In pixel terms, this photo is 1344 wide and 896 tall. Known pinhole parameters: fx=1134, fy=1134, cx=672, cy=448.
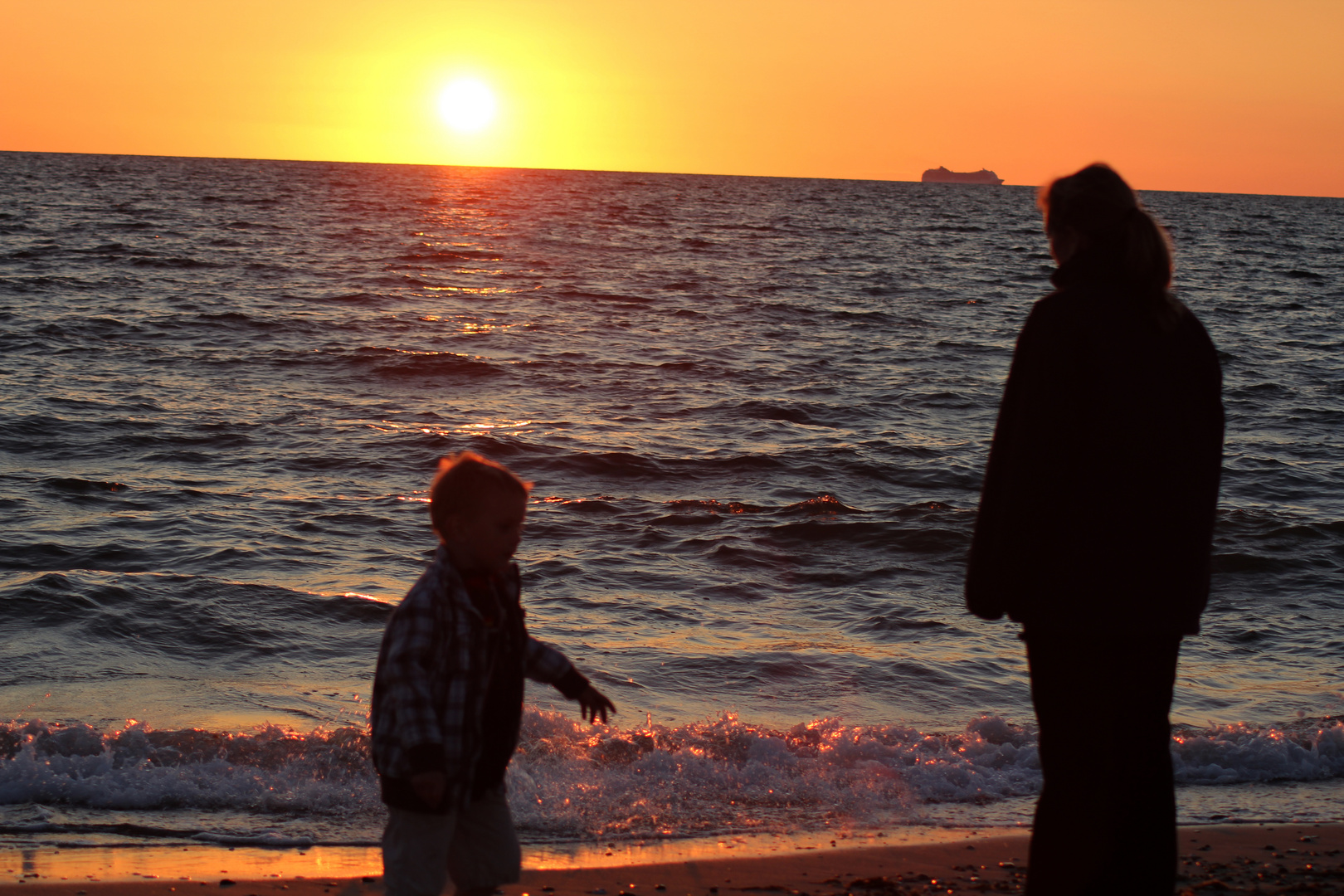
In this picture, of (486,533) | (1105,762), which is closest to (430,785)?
(486,533)

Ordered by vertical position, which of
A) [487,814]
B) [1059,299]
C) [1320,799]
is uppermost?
[1059,299]

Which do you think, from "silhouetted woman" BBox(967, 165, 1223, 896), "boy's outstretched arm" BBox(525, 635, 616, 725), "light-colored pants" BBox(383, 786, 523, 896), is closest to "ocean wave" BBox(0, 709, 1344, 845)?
"light-colored pants" BBox(383, 786, 523, 896)

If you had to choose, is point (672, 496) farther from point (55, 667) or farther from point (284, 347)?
point (284, 347)

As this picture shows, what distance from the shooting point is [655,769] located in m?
4.96

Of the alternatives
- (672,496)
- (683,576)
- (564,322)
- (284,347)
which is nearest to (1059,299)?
(683,576)

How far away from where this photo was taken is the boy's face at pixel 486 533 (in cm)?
262

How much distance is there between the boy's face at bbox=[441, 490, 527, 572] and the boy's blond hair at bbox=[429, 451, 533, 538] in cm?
1

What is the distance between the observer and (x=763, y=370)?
57.3 ft

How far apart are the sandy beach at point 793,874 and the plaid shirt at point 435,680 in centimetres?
126

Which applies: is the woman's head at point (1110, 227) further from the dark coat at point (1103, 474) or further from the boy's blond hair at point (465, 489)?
the boy's blond hair at point (465, 489)

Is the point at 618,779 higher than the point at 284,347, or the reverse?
the point at 284,347

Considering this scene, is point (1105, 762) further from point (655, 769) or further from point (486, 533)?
point (655, 769)

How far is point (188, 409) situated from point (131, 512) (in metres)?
4.25

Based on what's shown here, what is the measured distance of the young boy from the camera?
252 centimetres
